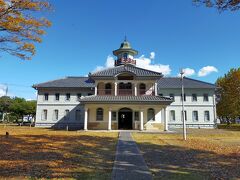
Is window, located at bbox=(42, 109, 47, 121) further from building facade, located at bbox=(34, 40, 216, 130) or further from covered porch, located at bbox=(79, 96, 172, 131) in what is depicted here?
covered porch, located at bbox=(79, 96, 172, 131)

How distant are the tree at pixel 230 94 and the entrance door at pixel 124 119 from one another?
28.1 metres

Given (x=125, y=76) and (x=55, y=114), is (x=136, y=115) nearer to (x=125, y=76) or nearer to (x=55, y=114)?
(x=125, y=76)

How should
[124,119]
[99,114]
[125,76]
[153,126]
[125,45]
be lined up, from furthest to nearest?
[125,45] < [125,76] < [124,119] < [99,114] < [153,126]

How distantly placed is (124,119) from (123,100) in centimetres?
381

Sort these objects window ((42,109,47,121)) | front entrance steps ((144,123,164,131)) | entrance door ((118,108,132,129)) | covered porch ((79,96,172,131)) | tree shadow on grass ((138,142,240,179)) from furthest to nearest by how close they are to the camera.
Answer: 1. window ((42,109,47,121))
2. entrance door ((118,108,132,129))
3. front entrance steps ((144,123,164,131))
4. covered porch ((79,96,172,131))
5. tree shadow on grass ((138,142,240,179))

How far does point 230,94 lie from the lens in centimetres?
4947

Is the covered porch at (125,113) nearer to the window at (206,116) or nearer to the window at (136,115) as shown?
the window at (136,115)

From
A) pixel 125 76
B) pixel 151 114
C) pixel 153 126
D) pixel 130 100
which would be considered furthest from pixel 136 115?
pixel 125 76

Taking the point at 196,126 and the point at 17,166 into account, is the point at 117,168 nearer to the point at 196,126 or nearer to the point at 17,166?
the point at 17,166

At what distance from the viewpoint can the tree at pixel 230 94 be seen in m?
47.6

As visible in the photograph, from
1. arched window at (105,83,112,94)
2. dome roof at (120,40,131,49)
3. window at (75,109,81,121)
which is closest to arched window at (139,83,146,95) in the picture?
arched window at (105,83,112,94)

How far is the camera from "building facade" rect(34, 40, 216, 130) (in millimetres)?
29239

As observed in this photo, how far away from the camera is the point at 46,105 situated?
3959 centimetres

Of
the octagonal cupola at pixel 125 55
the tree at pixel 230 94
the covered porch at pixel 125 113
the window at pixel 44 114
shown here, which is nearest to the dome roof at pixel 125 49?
the octagonal cupola at pixel 125 55
